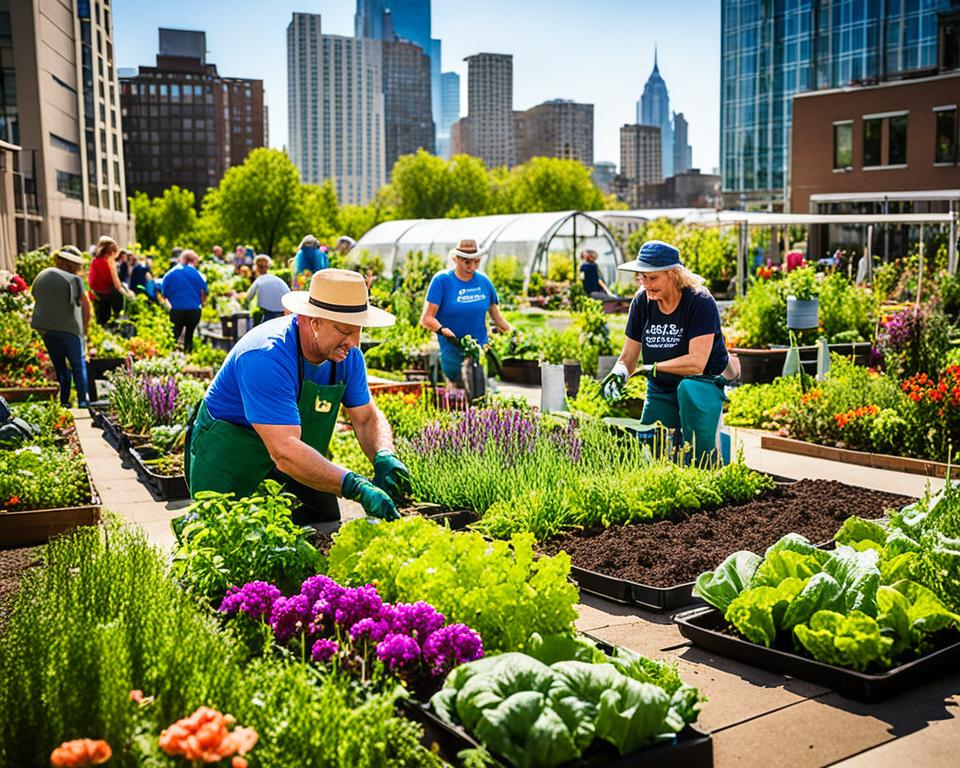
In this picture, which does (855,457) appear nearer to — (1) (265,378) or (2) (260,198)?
(1) (265,378)

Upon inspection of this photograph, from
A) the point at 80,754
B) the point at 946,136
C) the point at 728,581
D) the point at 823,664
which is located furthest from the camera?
the point at 946,136

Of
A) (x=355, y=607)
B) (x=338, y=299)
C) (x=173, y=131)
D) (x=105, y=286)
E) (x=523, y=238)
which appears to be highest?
(x=173, y=131)

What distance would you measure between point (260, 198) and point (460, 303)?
7116cm

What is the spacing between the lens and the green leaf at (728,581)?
4742 mm

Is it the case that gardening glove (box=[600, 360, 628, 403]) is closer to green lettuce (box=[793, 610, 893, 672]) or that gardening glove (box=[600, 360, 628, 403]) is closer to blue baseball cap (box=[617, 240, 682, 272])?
blue baseball cap (box=[617, 240, 682, 272])

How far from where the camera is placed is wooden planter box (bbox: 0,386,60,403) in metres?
12.5

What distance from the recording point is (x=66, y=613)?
3309mm

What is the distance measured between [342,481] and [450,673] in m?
1.22

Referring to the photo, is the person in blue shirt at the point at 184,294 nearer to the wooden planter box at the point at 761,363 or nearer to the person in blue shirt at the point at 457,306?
the person in blue shirt at the point at 457,306

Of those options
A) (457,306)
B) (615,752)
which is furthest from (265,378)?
(457,306)

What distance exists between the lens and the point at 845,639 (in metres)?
4.09

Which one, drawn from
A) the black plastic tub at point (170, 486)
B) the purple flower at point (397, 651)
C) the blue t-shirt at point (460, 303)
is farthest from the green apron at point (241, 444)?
the blue t-shirt at point (460, 303)

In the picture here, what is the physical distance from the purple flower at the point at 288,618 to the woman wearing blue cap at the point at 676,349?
12.8 ft

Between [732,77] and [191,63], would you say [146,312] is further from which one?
[191,63]
